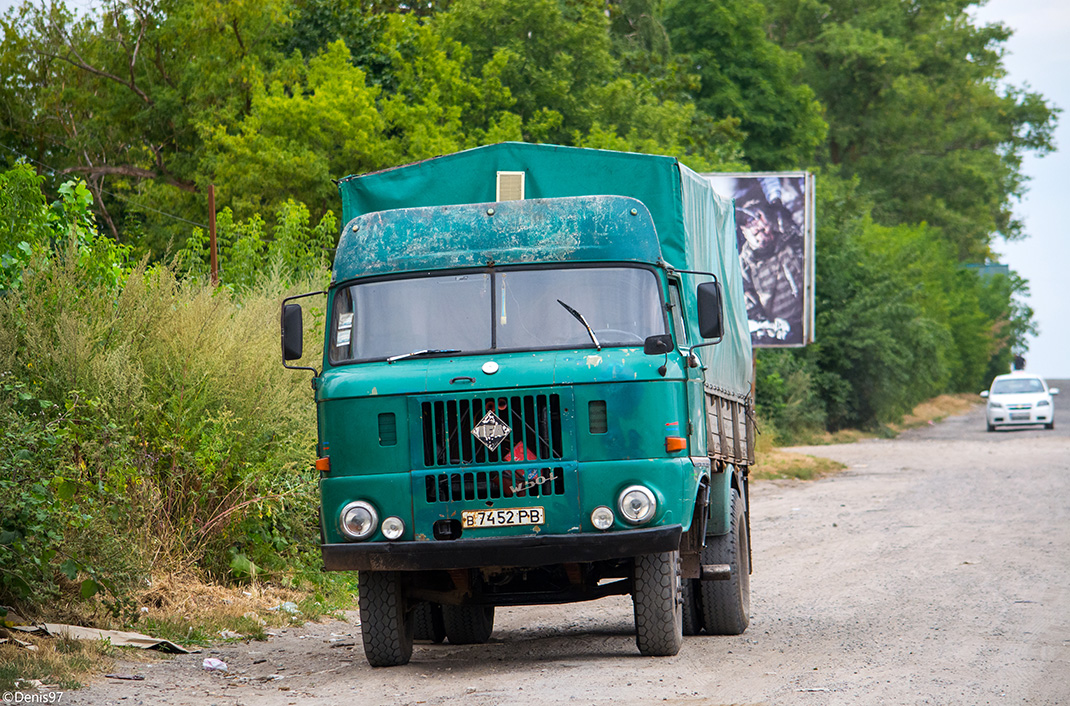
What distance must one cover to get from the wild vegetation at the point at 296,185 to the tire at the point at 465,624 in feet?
7.79

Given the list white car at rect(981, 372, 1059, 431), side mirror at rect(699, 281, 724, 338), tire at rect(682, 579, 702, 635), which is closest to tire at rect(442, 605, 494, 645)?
tire at rect(682, 579, 702, 635)

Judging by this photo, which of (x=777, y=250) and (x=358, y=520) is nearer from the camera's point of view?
(x=358, y=520)

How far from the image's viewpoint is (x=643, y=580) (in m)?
7.88

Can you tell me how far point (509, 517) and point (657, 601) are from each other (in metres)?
1.14

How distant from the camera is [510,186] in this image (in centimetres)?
921

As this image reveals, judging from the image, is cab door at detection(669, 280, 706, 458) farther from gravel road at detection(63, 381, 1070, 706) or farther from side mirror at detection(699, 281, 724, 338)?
gravel road at detection(63, 381, 1070, 706)

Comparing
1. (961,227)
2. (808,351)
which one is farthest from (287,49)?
→ (961,227)

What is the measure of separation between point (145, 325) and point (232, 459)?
1.42 meters

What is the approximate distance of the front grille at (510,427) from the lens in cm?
754

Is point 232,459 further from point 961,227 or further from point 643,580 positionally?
point 961,227

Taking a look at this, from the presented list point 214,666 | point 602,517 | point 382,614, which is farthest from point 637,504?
point 214,666

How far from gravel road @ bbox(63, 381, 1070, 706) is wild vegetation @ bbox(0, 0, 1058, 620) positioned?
5.16ft

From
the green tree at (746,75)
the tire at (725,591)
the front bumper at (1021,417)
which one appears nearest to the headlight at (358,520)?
the tire at (725,591)

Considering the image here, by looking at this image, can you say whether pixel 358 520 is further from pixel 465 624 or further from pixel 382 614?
pixel 465 624
